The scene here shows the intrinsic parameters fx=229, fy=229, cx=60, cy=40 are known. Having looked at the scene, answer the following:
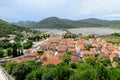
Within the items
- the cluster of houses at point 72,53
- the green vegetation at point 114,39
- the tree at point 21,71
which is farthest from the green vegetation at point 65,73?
the green vegetation at point 114,39

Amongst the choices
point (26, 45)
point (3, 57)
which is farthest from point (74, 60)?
point (26, 45)

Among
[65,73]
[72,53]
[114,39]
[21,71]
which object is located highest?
[65,73]

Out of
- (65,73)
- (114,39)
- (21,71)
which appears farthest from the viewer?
→ (114,39)

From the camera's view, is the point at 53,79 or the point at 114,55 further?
the point at 114,55

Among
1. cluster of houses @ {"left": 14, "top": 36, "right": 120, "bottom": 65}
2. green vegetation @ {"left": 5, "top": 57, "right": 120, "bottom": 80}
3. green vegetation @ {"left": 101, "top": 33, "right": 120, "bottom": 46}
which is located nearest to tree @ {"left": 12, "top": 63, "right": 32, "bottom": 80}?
green vegetation @ {"left": 5, "top": 57, "right": 120, "bottom": 80}

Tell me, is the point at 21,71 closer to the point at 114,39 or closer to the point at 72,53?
the point at 72,53

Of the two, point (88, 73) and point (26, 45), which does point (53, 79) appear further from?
point (26, 45)

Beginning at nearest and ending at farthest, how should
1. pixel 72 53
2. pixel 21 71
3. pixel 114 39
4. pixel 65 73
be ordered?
→ pixel 65 73, pixel 21 71, pixel 72 53, pixel 114 39

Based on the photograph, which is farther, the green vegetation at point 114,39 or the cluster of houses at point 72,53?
the green vegetation at point 114,39

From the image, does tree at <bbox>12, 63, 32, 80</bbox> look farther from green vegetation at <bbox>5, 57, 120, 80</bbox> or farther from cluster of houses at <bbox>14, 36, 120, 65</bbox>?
cluster of houses at <bbox>14, 36, 120, 65</bbox>

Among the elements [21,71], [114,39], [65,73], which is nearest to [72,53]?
[21,71]

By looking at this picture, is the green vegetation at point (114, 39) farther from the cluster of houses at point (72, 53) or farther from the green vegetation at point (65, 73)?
the green vegetation at point (65, 73)
